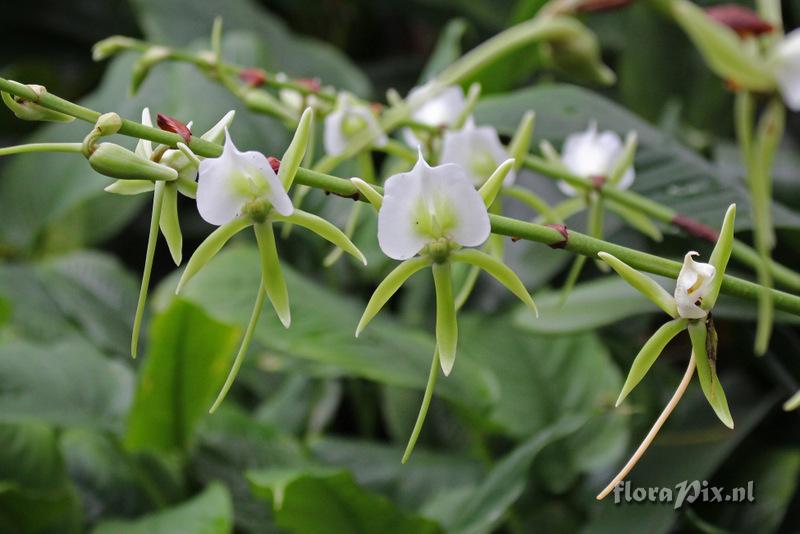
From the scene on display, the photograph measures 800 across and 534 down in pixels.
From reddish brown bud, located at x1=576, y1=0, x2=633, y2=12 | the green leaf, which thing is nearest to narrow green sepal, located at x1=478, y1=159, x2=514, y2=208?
reddish brown bud, located at x1=576, y1=0, x2=633, y2=12

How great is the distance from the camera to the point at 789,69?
0.27m

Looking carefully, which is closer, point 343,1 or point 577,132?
point 577,132

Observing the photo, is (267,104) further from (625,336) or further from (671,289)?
(625,336)

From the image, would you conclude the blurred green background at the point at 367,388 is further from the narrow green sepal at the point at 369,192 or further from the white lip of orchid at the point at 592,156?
the narrow green sepal at the point at 369,192

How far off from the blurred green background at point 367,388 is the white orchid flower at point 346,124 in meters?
0.16

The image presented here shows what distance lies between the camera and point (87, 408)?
59 centimetres

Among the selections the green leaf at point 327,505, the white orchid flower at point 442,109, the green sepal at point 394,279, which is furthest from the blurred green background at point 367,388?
the green sepal at point 394,279

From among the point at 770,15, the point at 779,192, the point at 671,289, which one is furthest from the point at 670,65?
the point at 770,15

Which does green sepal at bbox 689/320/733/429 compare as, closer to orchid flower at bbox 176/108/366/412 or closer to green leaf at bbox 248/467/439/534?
orchid flower at bbox 176/108/366/412

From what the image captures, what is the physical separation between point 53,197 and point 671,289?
60cm

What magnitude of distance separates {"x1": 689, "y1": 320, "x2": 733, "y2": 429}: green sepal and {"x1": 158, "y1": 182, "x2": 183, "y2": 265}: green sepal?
155 mm

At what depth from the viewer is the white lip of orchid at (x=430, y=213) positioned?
0.83 ft

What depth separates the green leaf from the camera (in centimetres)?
47

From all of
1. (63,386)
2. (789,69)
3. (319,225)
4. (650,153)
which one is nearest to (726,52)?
(789,69)
